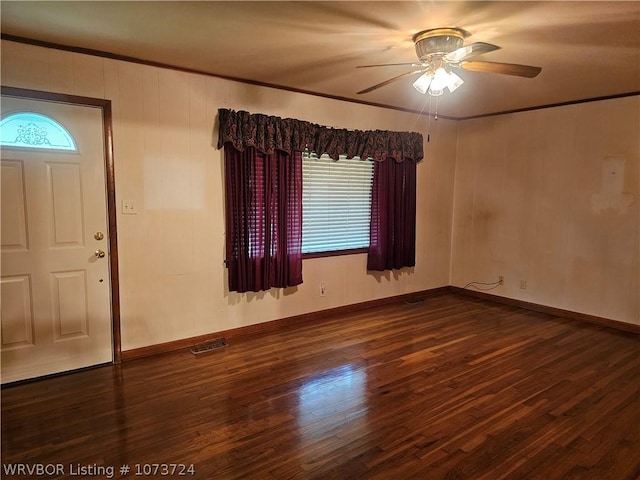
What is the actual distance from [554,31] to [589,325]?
3254 millimetres

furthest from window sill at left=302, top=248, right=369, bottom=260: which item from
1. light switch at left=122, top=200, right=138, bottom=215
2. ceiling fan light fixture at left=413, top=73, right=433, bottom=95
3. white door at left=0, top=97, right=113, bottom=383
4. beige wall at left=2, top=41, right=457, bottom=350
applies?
ceiling fan light fixture at left=413, top=73, right=433, bottom=95

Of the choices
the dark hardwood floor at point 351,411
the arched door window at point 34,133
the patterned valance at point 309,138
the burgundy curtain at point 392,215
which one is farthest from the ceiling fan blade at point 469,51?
the arched door window at point 34,133

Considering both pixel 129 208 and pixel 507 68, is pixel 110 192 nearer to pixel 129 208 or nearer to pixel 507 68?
pixel 129 208

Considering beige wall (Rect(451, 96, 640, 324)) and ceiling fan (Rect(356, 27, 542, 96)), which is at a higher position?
ceiling fan (Rect(356, 27, 542, 96))

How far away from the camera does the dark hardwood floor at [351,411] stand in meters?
2.11

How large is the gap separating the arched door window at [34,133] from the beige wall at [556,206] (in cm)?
467

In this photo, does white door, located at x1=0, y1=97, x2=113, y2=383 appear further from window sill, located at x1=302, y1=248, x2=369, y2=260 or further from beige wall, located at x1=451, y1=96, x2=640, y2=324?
beige wall, located at x1=451, y1=96, x2=640, y2=324

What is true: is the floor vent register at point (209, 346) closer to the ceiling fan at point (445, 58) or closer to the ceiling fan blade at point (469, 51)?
the ceiling fan at point (445, 58)

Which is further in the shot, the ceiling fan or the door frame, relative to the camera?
the door frame

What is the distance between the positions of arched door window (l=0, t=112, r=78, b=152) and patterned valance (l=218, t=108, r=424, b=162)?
1.19m

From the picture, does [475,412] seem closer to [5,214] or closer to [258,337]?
[258,337]

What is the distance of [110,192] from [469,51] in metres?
2.77

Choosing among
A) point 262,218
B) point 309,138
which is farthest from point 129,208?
point 309,138

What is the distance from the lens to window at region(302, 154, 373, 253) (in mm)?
4281
